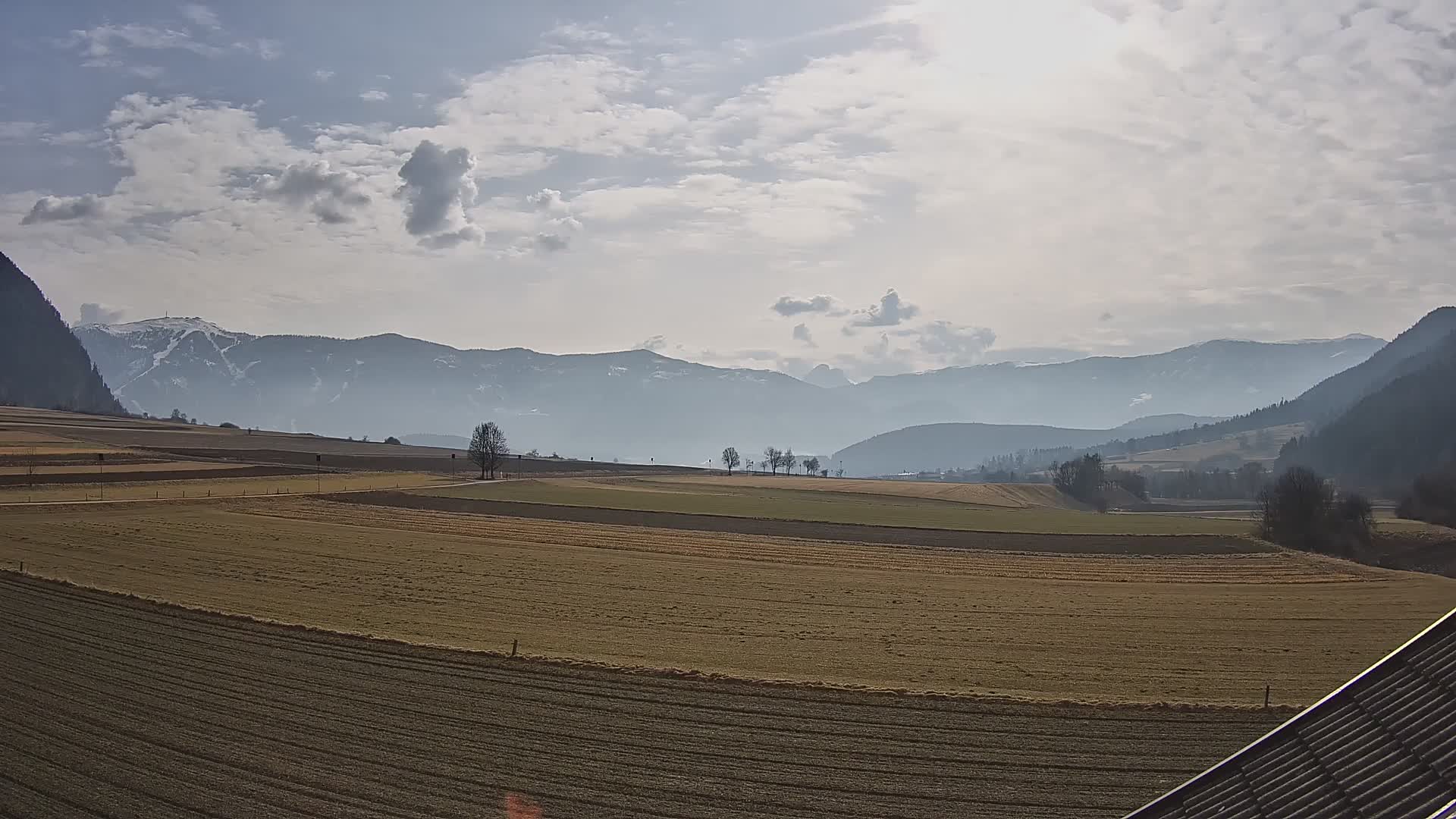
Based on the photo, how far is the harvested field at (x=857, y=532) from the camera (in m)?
65.6

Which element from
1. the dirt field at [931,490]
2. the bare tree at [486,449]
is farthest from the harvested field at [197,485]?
the dirt field at [931,490]

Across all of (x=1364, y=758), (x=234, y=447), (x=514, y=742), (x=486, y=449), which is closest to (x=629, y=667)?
(x=514, y=742)

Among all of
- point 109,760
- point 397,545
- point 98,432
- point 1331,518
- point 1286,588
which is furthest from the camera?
point 98,432

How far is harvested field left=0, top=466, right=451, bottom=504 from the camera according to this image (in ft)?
244

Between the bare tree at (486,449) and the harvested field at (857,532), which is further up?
the bare tree at (486,449)

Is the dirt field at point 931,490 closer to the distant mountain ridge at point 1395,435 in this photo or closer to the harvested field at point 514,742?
the distant mountain ridge at point 1395,435

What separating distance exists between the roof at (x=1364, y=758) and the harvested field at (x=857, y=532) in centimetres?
5388

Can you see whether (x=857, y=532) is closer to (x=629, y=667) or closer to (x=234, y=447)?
(x=629, y=667)

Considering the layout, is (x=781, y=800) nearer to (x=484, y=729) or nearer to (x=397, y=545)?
(x=484, y=729)

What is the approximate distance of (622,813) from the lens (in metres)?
16.6

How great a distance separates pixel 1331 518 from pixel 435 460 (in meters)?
128

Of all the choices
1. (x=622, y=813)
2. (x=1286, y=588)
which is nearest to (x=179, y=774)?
(x=622, y=813)

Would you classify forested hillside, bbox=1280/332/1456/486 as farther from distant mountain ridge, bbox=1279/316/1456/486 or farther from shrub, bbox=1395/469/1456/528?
shrub, bbox=1395/469/1456/528

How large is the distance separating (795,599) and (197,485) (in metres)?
71.3
